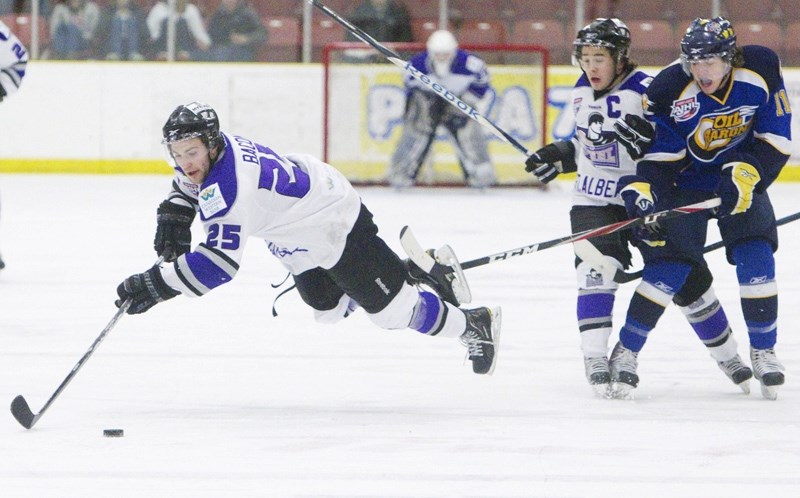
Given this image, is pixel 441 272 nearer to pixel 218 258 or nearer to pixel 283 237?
pixel 283 237

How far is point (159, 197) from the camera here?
8055mm

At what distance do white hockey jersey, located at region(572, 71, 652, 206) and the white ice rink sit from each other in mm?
529

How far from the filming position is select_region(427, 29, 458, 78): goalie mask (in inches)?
340

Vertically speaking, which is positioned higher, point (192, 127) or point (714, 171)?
point (192, 127)

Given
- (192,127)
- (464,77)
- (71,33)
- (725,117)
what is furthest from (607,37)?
(71,33)

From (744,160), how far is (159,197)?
5425 mm

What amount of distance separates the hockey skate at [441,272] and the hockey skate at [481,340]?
9cm

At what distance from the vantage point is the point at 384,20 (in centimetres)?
925

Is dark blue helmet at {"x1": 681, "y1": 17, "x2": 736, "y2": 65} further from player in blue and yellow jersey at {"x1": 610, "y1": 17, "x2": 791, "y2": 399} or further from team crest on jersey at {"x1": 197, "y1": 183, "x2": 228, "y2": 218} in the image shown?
team crest on jersey at {"x1": 197, "y1": 183, "x2": 228, "y2": 218}

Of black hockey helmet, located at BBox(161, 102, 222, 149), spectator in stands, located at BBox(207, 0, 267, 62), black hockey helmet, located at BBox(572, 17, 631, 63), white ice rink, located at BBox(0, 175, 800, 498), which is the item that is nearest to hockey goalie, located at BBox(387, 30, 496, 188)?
spectator in stands, located at BBox(207, 0, 267, 62)

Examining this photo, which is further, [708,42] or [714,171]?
[714,171]

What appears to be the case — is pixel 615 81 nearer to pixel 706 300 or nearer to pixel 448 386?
pixel 706 300

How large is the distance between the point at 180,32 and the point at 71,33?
2.60 feet

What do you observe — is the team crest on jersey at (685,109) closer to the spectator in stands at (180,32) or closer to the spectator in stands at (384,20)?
the spectator in stands at (384,20)
